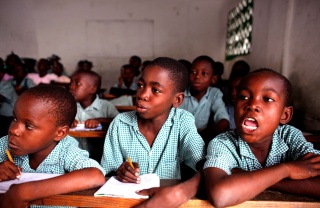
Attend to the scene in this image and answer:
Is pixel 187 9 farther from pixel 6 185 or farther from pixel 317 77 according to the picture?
pixel 6 185

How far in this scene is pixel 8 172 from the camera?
0.99m

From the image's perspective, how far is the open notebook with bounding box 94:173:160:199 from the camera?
87 cm

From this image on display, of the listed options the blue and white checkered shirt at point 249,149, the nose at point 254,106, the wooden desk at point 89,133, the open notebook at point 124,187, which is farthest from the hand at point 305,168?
the wooden desk at point 89,133

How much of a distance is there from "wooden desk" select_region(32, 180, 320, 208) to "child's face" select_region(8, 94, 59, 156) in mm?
291

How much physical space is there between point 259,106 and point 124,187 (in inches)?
23.4

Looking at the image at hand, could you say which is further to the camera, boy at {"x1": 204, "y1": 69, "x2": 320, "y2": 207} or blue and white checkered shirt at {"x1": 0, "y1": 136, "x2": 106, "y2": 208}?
blue and white checkered shirt at {"x1": 0, "y1": 136, "x2": 106, "y2": 208}

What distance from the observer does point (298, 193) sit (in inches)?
35.5

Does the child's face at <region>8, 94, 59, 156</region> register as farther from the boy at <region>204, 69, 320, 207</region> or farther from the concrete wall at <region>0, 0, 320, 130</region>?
the concrete wall at <region>0, 0, 320, 130</region>

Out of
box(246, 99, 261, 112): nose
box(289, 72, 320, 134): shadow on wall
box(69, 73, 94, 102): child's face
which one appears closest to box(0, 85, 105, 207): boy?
box(246, 99, 261, 112): nose

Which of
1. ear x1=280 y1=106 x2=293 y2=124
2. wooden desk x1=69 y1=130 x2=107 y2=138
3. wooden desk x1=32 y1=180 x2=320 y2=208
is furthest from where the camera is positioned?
wooden desk x1=69 y1=130 x2=107 y2=138

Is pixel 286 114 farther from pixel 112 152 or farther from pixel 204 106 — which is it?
pixel 204 106

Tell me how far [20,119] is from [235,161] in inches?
34.4

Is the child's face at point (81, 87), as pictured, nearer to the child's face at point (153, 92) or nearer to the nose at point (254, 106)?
the child's face at point (153, 92)

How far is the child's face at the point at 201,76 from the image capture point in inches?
103
